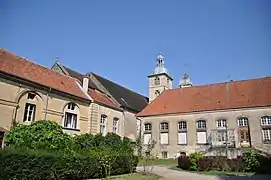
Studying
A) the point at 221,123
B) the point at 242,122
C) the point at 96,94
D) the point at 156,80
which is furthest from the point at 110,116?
the point at 156,80

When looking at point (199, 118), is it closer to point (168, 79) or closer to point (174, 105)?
point (174, 105)

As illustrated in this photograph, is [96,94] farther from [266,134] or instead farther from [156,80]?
[156,80]

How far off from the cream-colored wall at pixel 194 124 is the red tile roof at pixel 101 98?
5948 mm

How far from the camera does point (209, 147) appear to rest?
3027 cm

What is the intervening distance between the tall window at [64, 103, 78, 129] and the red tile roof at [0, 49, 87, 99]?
130 cm

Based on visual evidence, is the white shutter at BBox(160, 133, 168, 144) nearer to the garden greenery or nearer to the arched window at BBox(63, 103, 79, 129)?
the arched window at BBox(63, 103, 79, 129)

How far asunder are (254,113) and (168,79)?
24.0m

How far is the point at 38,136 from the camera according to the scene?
52.7 feet

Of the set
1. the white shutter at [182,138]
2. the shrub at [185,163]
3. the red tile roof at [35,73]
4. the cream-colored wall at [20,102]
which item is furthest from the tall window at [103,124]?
the shrub at [185,163]

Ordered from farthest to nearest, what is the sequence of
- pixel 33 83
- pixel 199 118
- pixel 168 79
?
1. pixel 168 79
2. pixel 199 118
3. pixel 33 83

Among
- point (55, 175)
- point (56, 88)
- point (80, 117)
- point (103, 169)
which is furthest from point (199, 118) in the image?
point (55, 175)

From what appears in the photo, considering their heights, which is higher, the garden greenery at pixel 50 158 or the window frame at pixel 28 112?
the window frame at pixel 28 112

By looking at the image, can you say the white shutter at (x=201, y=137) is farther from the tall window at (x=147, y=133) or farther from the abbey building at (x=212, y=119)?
the tall window at (x=147, y=133)

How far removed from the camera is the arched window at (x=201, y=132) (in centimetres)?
3123
